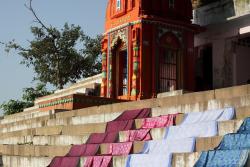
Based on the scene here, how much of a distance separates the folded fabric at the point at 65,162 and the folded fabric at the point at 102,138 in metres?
0.68

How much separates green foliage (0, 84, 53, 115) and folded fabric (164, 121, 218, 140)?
17.7 m

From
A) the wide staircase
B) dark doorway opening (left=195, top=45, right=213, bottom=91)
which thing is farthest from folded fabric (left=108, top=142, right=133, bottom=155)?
dark doorway opening (left=195, top=45, right=213, bottom=91)

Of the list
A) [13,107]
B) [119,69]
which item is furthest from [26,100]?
[119,69]

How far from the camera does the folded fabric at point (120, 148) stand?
406 inches

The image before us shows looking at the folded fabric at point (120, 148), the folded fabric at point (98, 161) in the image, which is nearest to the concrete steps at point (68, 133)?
the folded fabric at point (120, 148)

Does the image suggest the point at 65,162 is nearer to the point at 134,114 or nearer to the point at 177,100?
the point at 134,114

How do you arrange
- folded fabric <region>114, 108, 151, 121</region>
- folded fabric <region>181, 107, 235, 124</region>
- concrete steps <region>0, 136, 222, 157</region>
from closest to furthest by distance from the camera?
concrete steps <region>0, 136, 222, 157</region> < folded fabric <region>181, 107, 235, 124</region> < folded fabric <region>114, 108, 151, 121</region>

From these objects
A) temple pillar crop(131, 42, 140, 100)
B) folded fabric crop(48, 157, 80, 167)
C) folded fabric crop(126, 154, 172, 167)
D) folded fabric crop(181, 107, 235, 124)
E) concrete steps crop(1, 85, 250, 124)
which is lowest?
folded fabric crop(48, 157, 80, 167)

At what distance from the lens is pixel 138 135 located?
423 inches

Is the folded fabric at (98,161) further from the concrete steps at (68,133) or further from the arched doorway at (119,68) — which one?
the arched doorway at (119,68)

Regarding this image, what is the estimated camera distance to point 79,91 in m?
19.5

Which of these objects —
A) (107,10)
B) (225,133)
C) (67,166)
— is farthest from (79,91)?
(225,133)

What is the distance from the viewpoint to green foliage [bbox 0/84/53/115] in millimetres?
27008

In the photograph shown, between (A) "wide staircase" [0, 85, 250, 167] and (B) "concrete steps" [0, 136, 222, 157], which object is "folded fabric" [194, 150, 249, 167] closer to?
(A) "wide staircase" [0, 85, 250, 167]
